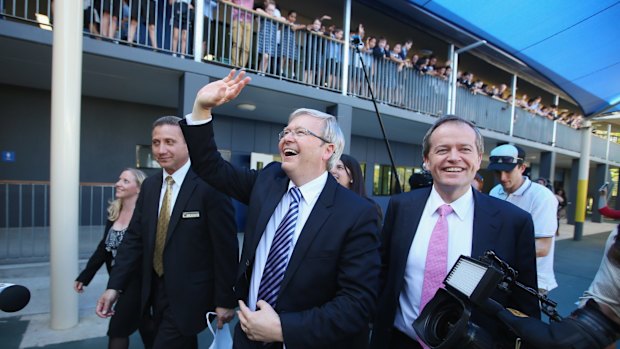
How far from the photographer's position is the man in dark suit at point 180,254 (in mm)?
1999

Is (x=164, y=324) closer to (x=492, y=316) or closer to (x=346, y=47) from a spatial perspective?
(x=492, y=316)

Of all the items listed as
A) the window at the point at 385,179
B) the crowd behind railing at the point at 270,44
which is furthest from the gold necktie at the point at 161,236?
the window at the point at 385,179

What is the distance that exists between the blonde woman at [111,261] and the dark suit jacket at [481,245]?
65.4 inches

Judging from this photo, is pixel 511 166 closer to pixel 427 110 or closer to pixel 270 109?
pixel 270 109

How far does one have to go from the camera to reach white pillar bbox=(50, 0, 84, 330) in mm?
3182

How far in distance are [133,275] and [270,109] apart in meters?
5.97

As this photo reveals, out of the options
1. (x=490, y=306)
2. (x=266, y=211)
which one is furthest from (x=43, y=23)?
(x=490, y=306)

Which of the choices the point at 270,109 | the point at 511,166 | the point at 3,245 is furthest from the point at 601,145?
the point at 3,245

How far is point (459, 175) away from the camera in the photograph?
1466 mm

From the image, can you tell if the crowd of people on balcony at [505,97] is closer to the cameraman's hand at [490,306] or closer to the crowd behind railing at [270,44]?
the crowd behind railing at [270,44]

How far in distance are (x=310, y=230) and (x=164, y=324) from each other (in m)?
1.28

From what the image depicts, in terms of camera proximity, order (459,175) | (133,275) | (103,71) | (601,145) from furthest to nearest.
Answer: (601,145) → (103,71) → (133,275) → (459,175)

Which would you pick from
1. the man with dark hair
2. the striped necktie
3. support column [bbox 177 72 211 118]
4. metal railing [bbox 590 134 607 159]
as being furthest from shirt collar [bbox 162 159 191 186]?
metal railing [bbox 590 134 607 159]

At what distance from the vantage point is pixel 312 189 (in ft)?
5.01
